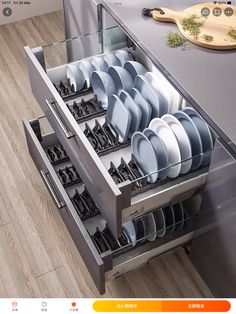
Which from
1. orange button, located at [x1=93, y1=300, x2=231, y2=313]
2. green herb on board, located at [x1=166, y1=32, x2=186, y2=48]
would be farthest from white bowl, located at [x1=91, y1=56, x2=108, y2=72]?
orange button, located at [x1=93, y1=300, x2=231, y2=313]

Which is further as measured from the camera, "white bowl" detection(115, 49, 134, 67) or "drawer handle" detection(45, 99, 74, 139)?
"white bowl" detection(115, 49, 134, 67)

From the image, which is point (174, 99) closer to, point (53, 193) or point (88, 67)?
point (88, 67)

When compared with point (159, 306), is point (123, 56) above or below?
above

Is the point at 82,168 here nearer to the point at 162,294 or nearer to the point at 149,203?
the point at 149,203

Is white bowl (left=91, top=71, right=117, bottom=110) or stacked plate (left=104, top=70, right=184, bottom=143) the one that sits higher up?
white bowl (left=91, top=71, right=117, bottom=110)

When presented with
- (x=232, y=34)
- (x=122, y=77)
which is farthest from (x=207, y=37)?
(x=122, y=77)

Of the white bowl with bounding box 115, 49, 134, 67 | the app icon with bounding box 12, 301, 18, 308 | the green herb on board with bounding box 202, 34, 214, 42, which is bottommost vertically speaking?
the app icon with bounding box 12, 301, 18, 308

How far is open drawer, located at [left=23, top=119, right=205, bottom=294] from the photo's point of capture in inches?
58.3

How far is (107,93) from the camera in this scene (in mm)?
1653

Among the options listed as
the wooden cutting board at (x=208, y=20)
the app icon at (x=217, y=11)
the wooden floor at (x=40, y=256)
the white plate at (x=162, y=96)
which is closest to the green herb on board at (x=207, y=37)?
the wooden cutting board at (x=208, y=20)

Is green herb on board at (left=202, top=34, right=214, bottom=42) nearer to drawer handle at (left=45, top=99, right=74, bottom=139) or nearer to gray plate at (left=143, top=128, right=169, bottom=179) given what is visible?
gray plate at (left=143, top=128, right=169, bottom=179)

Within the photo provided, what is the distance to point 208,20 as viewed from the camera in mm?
1523

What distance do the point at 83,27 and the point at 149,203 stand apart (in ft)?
3.37

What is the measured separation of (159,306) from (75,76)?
93 cm
